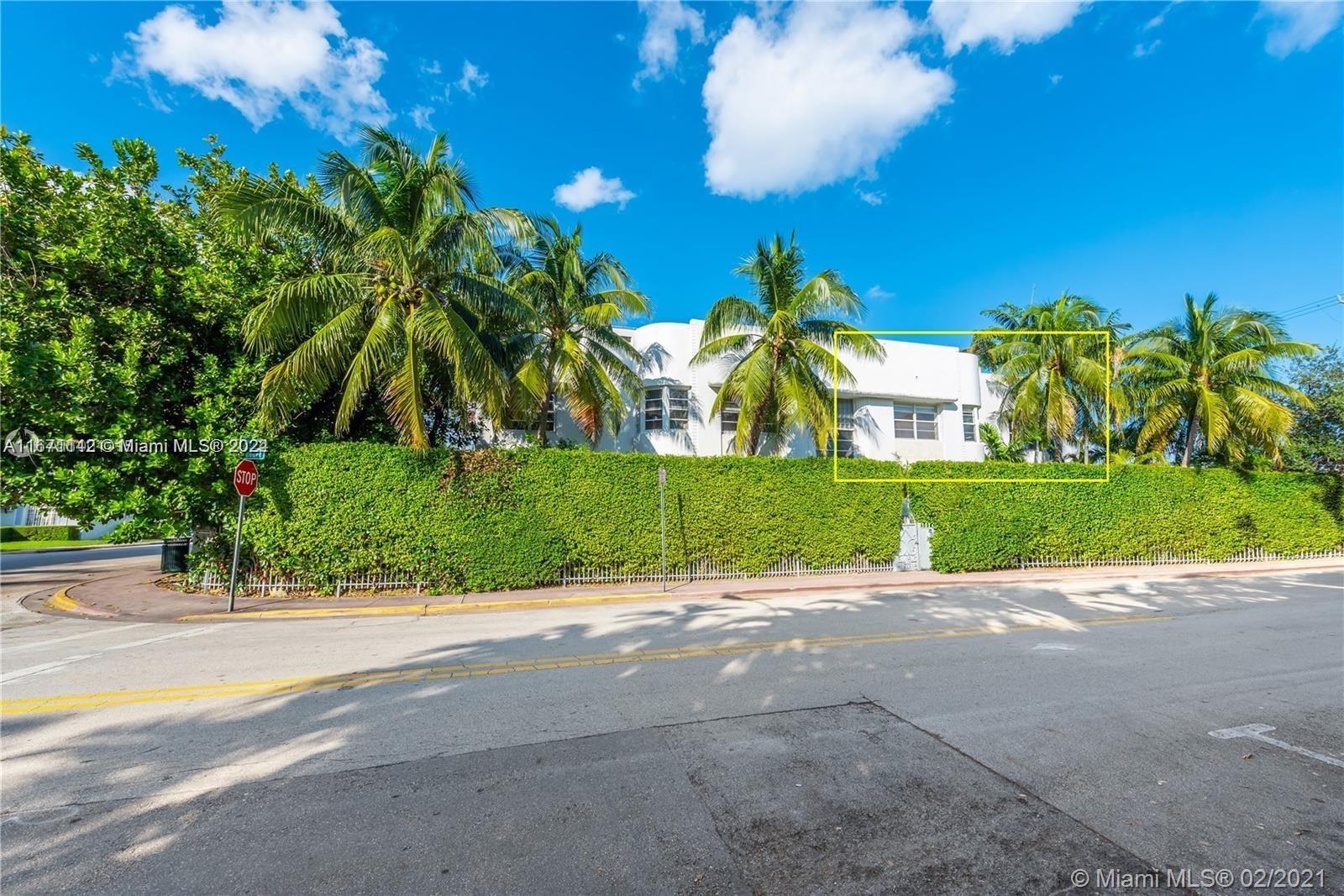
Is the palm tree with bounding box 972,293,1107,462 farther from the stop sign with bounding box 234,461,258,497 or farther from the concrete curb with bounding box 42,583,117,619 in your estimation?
the concrete curb with bounding box 42,583,117,619

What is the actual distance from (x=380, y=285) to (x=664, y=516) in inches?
330

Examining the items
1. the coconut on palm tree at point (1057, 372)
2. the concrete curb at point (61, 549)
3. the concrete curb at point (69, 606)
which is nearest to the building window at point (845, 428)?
the coconut on palm tree at point (1057, 372)

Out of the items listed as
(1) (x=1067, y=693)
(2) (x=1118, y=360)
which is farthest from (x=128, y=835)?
(2) (x=1118, y=360)

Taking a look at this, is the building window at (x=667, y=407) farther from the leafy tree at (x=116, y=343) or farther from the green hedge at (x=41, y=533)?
the green hedge at (x=41, y=533)

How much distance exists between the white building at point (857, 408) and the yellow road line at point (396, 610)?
918cm

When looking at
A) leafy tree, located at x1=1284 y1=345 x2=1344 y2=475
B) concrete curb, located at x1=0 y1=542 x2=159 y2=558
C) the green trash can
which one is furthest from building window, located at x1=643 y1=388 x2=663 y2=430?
leafy tree, located at x1=1284 y1=345 x2=1344 y2=475

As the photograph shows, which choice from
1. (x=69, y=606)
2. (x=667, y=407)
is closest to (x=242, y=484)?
(x=69, y=606)

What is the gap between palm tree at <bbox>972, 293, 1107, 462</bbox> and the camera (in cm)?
2123

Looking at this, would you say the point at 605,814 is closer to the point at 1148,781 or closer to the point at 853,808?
the point at 853,808

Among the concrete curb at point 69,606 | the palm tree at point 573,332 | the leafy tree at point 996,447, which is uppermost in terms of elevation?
the palm tree at point 573,332

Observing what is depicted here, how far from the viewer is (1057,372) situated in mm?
21641

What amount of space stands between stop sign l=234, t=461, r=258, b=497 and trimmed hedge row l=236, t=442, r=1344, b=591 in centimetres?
81

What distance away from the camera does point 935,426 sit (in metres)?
23.9

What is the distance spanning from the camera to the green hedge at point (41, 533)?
30562mm
